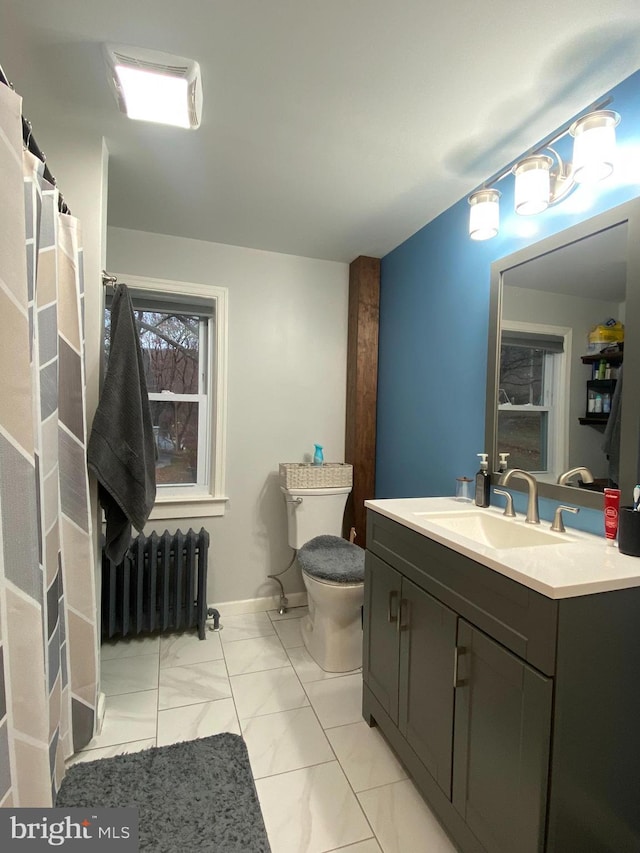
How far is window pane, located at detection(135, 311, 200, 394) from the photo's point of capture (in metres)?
2.53

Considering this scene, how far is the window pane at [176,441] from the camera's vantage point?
8.48 feet

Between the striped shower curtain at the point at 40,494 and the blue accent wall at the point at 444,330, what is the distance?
156 centimetres

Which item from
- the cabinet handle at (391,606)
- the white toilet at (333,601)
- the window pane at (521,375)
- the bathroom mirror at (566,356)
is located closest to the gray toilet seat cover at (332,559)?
the white toilet at (333,601)

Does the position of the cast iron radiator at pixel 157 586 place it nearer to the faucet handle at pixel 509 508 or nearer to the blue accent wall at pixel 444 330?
the blue accent wall at pixel 444 330

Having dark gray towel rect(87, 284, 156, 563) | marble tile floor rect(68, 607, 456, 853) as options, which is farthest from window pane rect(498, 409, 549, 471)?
dark gray towel rect(87, 284, 156, 563)

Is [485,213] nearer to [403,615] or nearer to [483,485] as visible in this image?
[483,485]

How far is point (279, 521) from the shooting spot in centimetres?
267

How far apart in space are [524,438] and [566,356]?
0.34 m

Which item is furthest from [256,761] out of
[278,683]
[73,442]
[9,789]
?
[73,442]

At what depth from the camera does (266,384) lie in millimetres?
2623

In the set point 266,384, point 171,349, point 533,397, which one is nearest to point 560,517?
point 533,397

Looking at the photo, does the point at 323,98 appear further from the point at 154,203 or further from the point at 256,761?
the point at 256,761

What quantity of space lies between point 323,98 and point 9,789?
1991mm

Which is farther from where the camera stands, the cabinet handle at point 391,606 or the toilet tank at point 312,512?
the toilet tank at point 312,512
